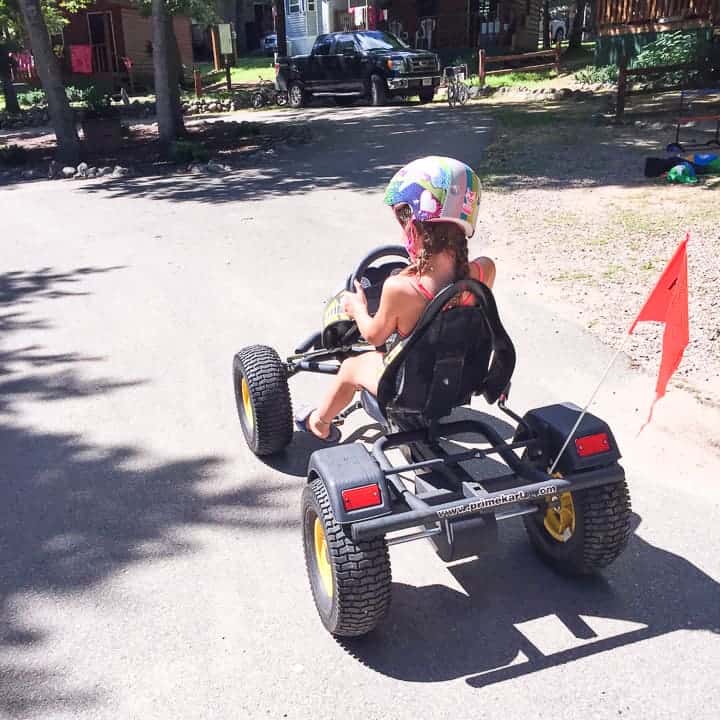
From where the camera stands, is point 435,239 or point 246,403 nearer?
point 435,239

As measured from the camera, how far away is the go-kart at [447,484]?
8.19 ft

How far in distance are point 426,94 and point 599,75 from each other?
196 inches

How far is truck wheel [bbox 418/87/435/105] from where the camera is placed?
21.1 meters

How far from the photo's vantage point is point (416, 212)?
8.69 feet

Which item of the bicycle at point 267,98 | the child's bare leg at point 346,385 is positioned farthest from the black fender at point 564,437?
the bicycle at point 267,98

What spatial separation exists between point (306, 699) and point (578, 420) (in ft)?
4.30

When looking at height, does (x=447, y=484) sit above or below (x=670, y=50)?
below

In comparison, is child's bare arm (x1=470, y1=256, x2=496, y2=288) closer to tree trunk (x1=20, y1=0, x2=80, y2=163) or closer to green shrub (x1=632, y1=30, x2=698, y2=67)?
tree trunk (x1=20, y1=0, x2=80, y2=163)

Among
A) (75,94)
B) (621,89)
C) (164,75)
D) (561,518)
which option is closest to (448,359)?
(561,518)

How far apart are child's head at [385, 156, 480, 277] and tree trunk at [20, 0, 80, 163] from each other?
42.0ft

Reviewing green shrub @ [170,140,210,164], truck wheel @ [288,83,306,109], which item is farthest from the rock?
truck wheel @ [288,83,306,109]

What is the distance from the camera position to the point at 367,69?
2095 cm

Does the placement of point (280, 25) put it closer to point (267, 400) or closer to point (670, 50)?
point (670, 50)

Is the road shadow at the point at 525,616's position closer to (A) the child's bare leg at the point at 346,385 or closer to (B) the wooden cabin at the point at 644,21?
(A) the child's bare leg at the point at 346,385
